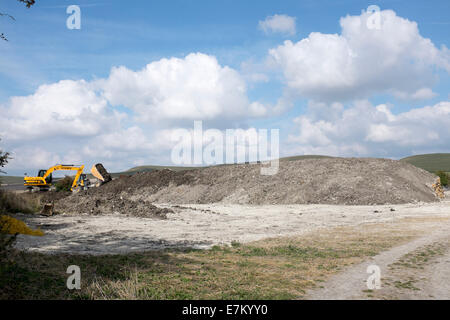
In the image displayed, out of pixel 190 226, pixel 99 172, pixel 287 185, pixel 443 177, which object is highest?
pixel 99 172

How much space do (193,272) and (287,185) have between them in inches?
1167

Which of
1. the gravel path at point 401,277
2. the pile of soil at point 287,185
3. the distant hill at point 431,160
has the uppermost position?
the distant hill at point 431,160

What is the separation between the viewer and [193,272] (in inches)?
404

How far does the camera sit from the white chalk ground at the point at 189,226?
47.9 feet

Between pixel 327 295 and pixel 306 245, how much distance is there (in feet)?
22.6

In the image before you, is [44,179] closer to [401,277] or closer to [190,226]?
[190,226]

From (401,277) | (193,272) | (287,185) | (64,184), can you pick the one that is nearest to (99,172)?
(64,184)

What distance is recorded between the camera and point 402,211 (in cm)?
2836

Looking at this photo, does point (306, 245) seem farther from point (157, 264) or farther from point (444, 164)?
point (444, 164)

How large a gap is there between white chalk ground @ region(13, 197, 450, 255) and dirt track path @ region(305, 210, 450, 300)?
610cm

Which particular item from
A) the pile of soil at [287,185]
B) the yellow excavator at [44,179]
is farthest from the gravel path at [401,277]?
the yellow excavator at [44,179]

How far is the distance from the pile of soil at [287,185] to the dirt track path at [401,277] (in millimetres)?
18216

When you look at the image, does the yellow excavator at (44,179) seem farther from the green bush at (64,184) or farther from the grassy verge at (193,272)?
the grassy verge at (193,272)
